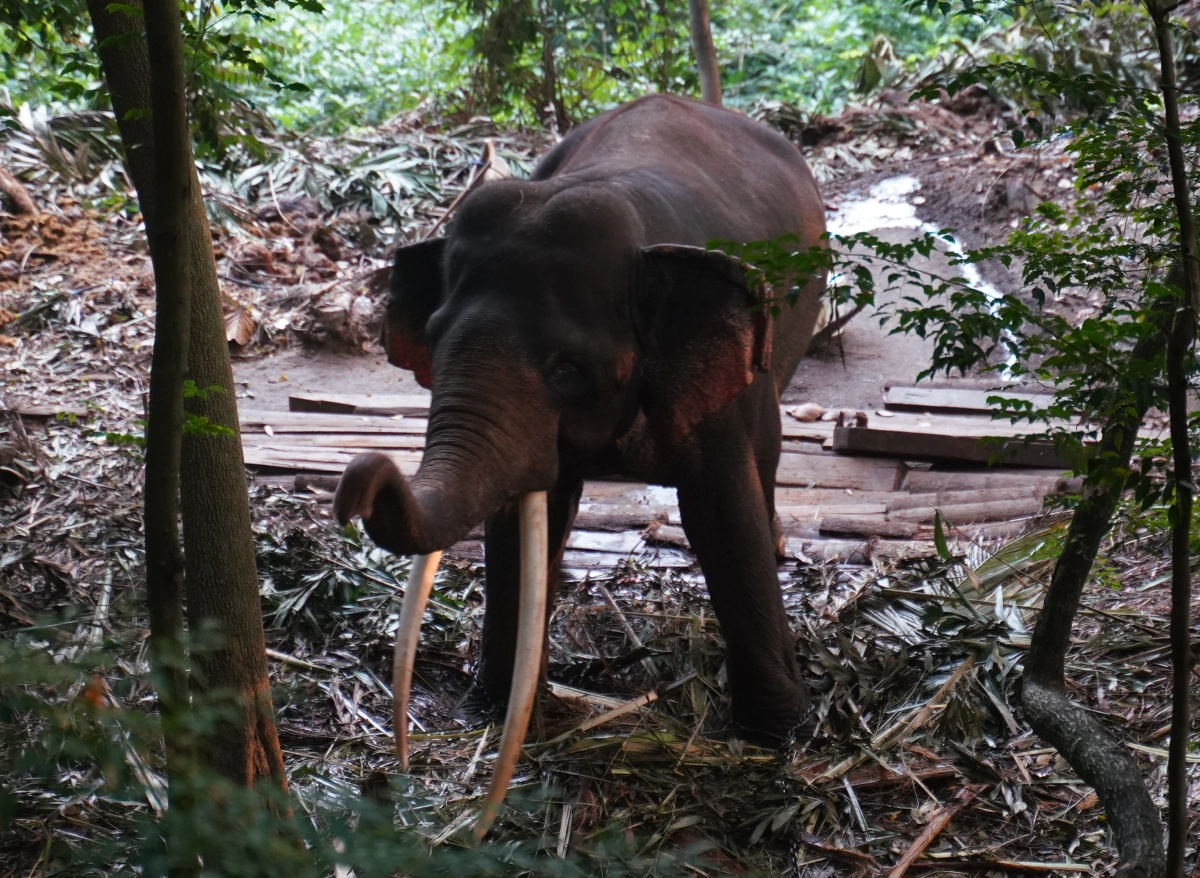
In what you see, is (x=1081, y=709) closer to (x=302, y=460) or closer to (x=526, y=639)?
(x=526, y=639)

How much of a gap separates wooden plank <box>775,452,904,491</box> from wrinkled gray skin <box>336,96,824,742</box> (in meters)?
2.27

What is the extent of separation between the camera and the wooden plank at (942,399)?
7609 millimetres

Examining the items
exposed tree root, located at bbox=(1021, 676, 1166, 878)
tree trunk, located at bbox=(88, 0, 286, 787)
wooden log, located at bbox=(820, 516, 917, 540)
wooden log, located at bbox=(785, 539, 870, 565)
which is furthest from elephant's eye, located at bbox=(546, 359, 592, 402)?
wooden log, located at bbox=(820, 516, 917, 540)

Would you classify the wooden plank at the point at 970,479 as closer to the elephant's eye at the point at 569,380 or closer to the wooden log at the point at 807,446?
the wooden log at the point at 807,446

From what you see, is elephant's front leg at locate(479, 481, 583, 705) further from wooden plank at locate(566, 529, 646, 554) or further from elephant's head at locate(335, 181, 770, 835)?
wooden plank at locate(566, 529, 646, 554)

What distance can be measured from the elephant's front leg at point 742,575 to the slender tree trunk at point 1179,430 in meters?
1.77

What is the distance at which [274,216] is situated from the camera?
12.1 m

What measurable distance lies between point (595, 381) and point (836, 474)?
3744 mm

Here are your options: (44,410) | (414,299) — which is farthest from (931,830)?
(44,410)

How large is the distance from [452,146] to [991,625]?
1075 cm

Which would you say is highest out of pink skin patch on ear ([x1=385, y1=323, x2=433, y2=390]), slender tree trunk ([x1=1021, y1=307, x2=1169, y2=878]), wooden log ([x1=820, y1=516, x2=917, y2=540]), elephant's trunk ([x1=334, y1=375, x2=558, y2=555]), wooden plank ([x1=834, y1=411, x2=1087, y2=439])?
pink skin patch on ear ([x1=385, y1=323, x2=433, y2=390])

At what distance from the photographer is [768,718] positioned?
13.8ft

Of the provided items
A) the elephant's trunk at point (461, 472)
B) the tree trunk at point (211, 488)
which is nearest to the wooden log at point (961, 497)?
the elephant's trunk at point (461, 472)

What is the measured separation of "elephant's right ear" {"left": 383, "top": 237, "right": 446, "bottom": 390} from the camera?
403 centimetres
